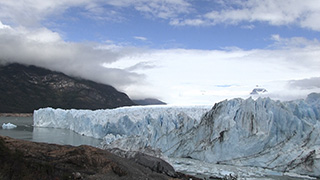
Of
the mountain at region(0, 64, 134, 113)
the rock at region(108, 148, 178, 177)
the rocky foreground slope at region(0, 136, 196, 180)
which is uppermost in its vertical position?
the mountain at region(0, 64, 134, 113)

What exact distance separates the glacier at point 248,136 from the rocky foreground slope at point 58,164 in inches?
243

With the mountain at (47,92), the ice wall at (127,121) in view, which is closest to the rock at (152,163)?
the ice wall at (127,121)

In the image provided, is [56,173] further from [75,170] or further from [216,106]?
[216,106]

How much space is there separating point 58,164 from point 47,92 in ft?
283

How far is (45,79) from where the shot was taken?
95125mm

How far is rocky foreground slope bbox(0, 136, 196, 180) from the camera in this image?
6.16m

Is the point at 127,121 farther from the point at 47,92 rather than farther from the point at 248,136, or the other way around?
the point at 47,92

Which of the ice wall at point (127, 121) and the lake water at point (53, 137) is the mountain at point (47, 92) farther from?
the lake water at point (53, 137)

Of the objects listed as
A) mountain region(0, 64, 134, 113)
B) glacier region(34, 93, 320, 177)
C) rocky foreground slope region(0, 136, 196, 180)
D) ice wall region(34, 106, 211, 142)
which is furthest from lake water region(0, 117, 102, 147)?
mountain region(0, 64, 134, 113)

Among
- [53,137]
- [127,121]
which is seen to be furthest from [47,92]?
[127,121]

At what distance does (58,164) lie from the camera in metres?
7.06

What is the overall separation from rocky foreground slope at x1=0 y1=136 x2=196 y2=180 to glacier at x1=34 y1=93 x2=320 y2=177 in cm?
616

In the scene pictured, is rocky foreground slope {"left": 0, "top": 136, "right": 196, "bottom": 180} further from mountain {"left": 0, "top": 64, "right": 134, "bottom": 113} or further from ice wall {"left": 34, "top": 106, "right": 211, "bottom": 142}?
mountain {"left": 0, "top": 64, "right": 134, "bottom": 113}

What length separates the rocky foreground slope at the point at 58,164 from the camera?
616cm
